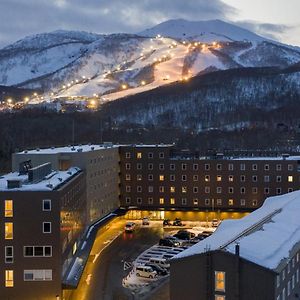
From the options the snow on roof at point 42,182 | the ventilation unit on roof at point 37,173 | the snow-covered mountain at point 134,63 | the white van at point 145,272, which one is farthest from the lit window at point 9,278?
the snow-covered mountain at point 134,63

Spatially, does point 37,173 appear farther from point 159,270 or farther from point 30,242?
point 159,270

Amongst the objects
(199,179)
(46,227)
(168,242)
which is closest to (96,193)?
(168,242)

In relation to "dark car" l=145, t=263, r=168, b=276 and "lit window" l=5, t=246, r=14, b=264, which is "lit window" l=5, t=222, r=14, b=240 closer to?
"lit window" l=5, t=246, r=14, b=264

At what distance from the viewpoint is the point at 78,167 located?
99.2 feet

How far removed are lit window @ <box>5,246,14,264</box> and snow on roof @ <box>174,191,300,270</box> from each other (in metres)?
6.76

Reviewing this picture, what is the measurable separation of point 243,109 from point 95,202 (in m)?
58.0

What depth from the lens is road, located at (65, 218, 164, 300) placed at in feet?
72.0

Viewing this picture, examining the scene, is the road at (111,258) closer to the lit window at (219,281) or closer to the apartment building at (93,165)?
the apartment building at (93,165)

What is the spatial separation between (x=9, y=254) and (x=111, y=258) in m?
8.04

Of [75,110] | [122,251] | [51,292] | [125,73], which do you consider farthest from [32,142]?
[125,73]

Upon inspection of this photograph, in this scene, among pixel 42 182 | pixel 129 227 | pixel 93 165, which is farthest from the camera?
pixel 129 227

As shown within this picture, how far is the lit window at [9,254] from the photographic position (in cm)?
1989

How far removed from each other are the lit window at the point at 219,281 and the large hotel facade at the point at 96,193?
676 cm

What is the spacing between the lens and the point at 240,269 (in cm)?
1547
